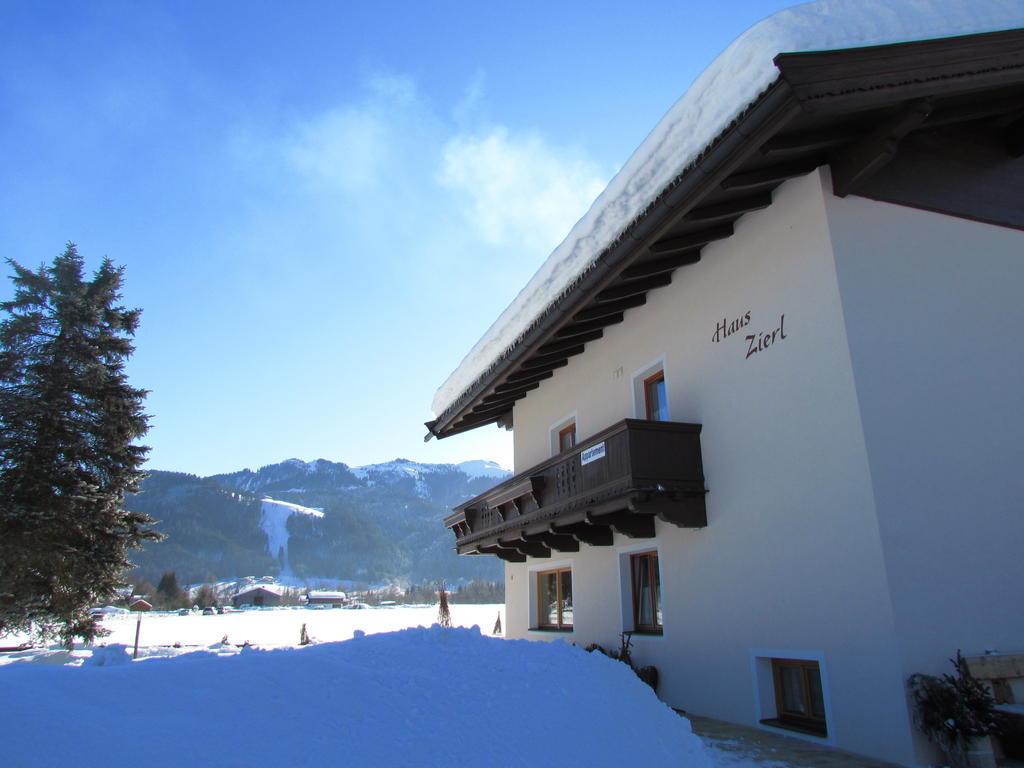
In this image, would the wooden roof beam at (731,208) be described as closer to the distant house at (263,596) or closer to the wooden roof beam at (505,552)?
the wooden roof beam at (505,552)

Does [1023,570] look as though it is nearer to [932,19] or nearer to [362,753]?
[932,19]

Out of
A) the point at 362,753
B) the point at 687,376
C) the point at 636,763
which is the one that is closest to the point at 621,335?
the point at 687,376

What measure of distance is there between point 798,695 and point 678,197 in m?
5.48

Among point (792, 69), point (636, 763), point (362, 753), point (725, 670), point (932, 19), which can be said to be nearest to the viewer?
point (362, 753)

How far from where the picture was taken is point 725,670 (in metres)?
8.23

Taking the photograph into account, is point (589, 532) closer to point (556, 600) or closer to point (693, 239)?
point (556, 600)

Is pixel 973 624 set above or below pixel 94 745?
above

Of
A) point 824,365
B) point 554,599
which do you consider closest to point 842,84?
point 824,365

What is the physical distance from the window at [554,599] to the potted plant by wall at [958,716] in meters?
7.52

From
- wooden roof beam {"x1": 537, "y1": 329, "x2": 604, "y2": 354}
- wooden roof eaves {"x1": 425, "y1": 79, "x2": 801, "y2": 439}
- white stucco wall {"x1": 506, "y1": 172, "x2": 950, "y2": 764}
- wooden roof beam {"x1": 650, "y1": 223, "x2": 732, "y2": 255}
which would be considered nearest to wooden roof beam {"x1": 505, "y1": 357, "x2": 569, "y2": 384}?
wooden roof beam {"x1": 537, "y1": 329, "x2": 604, "y2": 354}

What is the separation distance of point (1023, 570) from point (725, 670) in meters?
3.30

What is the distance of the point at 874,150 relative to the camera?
663 centimetres

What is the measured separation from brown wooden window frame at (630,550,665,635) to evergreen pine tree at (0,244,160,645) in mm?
13730

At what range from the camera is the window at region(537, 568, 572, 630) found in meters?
13.2
